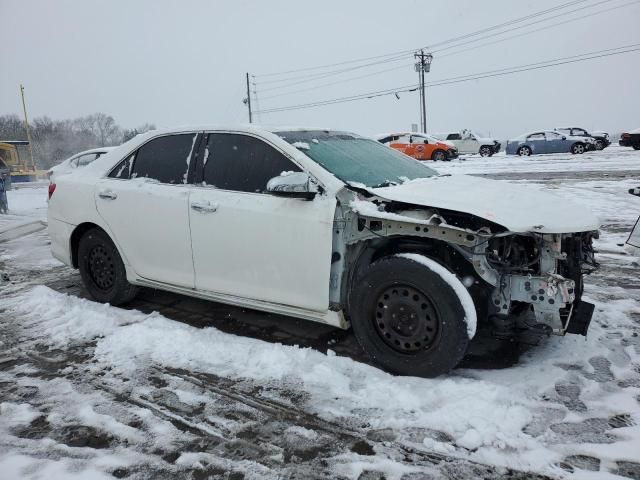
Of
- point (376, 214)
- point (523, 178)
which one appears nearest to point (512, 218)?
point (376, 214)

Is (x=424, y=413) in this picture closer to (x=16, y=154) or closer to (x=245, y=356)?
(x=245, y=356)

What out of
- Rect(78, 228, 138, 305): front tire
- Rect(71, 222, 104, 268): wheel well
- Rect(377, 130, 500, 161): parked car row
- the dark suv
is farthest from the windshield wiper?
the dark suv

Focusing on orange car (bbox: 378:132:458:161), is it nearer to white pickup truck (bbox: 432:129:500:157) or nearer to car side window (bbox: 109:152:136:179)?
white pickup truck (bbox: 432:129:500:157)

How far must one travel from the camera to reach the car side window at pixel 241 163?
12.3ft

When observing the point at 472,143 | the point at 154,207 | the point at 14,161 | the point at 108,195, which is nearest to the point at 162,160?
the point at 154,207

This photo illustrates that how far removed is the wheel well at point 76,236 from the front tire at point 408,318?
2.86 metres

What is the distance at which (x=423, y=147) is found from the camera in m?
25.6

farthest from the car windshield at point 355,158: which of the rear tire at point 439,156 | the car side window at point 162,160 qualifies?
the rear tire at point 439,156

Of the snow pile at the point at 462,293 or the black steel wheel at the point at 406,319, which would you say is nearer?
the snow pile at the point at 462,293

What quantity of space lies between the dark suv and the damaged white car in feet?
79.0

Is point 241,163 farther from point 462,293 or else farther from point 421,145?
point 421,145

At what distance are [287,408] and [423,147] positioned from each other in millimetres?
23971

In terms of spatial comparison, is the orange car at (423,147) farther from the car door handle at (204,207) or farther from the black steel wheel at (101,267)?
the car door handle at (204,207)

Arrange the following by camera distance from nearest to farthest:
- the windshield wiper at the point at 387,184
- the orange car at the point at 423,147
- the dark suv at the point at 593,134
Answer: the windshield wiper at the point at 387,184 < the dark suv at the point at 593,134 < the orange car at the point at 423,147
